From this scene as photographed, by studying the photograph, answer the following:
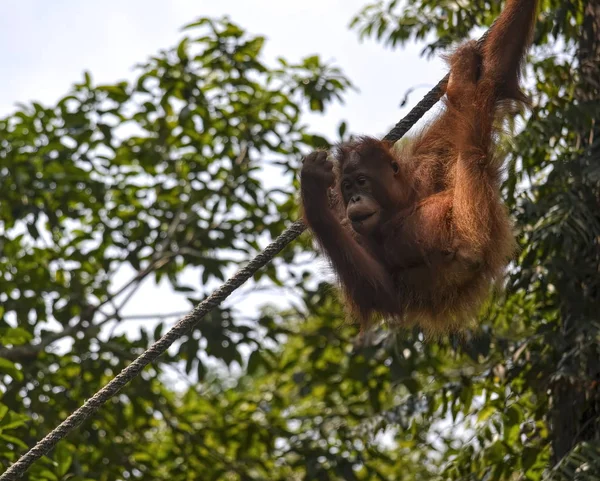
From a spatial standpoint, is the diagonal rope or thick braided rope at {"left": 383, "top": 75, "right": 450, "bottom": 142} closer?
the diagonal rope

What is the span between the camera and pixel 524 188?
461cm

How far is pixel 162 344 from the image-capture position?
Result: 3.35 m

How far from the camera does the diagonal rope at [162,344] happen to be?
321cm

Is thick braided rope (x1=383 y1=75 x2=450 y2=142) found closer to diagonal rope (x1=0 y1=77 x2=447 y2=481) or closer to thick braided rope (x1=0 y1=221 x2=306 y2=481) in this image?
diagonal rope (x1=0 y1=77 x2=447 y2=481)

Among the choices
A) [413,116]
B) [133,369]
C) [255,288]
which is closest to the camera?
[133,369]

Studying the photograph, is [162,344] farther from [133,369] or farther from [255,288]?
[255,288]

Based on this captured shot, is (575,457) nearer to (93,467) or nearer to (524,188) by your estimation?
(524,188)

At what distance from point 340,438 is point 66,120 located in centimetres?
261

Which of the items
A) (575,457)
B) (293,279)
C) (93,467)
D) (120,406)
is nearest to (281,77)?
(293,279)

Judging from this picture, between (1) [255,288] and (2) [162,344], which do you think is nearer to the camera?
(2) [162,344]

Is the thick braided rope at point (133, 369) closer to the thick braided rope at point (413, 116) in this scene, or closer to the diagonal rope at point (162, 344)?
the diagonal rope at point (162, 344)

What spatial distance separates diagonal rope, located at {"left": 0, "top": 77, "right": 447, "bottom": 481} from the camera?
3.21m

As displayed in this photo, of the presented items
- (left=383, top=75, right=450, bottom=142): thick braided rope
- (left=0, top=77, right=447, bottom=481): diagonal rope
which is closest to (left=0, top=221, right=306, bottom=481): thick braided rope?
(left=0, top=77, right=447, bottom=481): diagonal rope

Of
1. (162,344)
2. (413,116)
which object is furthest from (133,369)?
(413,116)
